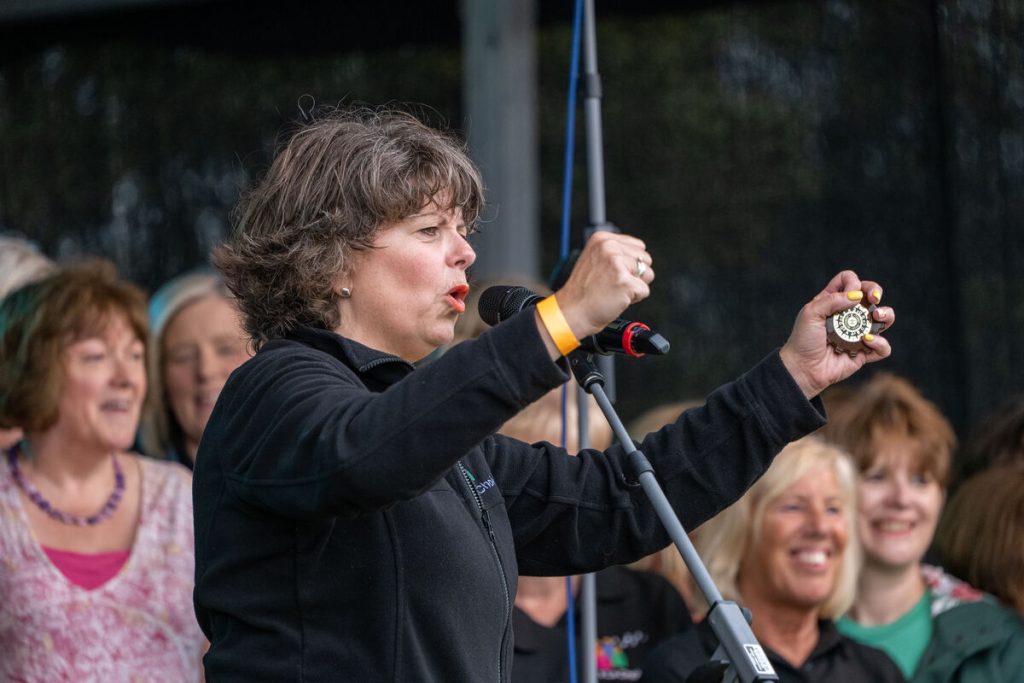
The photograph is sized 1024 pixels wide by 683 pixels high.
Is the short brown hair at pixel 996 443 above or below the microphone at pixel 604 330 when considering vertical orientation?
below

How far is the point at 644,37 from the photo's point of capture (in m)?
4.79

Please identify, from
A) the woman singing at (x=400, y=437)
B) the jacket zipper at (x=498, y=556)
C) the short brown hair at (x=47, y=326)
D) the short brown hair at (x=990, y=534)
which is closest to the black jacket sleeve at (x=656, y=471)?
the woman singing at (x=400, y=437)

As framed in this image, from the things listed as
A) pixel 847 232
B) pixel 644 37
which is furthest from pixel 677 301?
pixel 644 37

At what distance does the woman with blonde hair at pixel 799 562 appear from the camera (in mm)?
3426

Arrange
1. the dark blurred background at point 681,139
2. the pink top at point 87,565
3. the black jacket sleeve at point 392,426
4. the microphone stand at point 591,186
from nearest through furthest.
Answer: the black jacket sleeve at point 392,426
the microphone stand at point 591,186
the pink top at point 87,565
the dark blurred background at point 681,139

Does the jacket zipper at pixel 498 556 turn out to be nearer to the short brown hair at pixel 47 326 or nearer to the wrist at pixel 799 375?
the wrist at pixel 799 375

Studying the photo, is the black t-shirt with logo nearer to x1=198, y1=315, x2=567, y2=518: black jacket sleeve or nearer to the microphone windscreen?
the microphone windscreen

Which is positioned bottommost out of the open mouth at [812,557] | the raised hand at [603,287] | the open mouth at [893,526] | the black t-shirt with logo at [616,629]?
the black t-shirt with logo at [616,629]

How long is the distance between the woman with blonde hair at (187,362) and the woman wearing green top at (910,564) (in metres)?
1.73

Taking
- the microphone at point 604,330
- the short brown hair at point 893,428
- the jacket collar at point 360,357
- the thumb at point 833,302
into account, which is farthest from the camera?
the short brown hair at point 893,428

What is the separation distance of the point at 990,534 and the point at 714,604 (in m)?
2.16

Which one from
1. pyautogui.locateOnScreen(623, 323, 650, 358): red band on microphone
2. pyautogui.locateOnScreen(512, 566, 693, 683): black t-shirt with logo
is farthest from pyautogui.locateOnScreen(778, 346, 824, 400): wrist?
pyautogui.locateOnScreen(512, 566, 693, 683): black t-shirt with logo

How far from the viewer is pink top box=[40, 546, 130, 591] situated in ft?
10.4

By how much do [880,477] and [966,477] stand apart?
1.11 ft
